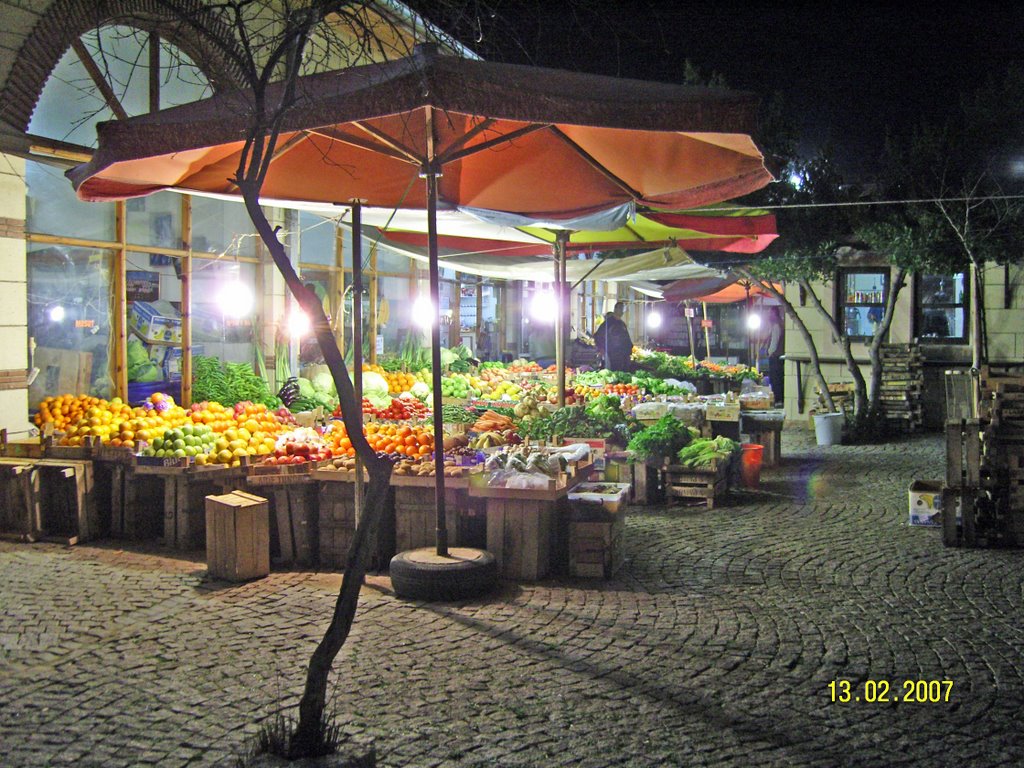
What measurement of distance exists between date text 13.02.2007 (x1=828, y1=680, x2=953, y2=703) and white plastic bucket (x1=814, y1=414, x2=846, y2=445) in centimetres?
1161

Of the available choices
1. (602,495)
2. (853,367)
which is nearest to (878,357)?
(853,367)

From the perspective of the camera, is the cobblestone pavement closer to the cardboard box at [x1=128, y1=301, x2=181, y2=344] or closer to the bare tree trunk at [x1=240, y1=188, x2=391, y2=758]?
the bare tree trunk at [x1=240, y1=188, x2=391, y2=758]

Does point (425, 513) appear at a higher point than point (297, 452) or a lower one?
lower

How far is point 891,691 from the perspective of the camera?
15.6 feet

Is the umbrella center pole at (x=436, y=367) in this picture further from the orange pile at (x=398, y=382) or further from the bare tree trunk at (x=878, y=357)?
the bare tree trunk at (x=878, y=357)

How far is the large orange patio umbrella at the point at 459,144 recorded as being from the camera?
5.29 metres

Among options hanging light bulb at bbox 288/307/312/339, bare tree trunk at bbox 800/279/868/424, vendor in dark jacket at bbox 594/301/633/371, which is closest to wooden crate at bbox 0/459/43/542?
hanging light bulb at bbox 288/307/312/339

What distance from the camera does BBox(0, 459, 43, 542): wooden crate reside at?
8344 millimetres

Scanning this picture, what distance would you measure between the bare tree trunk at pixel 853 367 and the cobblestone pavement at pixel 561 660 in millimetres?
8991

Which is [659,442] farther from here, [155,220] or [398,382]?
[155,220]

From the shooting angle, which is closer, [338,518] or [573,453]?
[338,518]

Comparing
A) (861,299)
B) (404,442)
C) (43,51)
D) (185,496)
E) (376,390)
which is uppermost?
(43,51)

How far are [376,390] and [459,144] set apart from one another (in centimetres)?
777

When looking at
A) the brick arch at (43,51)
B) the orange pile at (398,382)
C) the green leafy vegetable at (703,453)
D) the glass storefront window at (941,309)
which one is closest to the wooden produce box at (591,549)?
the green leafy vegetable at (703,453)
